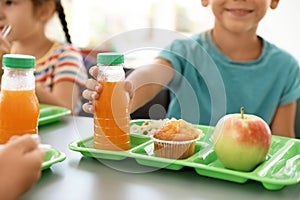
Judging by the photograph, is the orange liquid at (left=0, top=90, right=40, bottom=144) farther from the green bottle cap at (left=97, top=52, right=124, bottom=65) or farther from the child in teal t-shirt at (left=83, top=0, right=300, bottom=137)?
the child in teal t-shirt at (left=83, top=0, right=300, bottom=137)

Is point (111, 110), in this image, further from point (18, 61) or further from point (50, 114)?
point (50, 114)

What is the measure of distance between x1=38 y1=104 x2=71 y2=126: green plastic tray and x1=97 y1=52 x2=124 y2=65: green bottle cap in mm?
374

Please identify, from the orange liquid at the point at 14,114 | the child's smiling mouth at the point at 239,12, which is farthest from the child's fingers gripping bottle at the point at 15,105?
the child's smiling mouth at the point at 239,12

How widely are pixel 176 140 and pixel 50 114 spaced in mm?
531

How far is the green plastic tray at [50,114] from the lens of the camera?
1238mm

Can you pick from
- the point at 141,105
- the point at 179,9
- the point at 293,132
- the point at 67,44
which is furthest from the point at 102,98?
the point at 179,9

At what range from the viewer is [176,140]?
91 cm

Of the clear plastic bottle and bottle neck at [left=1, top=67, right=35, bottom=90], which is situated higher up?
bottle neck at [left=1, top=67, right=35, bottom=90]

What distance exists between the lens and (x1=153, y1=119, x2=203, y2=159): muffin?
35.5 inches

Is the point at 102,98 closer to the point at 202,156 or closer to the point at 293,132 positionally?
the point at 202,156

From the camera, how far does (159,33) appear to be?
3.54ft

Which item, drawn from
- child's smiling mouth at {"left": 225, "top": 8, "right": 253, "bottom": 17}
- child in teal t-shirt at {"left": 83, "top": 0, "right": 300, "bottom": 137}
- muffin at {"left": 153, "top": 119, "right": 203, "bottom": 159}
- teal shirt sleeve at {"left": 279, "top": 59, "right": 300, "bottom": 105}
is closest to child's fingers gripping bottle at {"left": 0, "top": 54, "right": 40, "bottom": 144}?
muffin at {"left": 153, "top": 119, "right": 203, "bottom": 159}

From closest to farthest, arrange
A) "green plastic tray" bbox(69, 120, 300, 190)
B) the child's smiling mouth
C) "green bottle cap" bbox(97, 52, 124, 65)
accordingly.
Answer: "green plastic tray" bbox(69, 120, 300, 190) → "green bottle cap" bbox(97, 52, 124, 65) → the child's smiling mouth

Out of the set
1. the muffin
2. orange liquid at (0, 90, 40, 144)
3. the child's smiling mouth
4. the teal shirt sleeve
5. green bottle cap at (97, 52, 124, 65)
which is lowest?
the teal shirt sleeve
